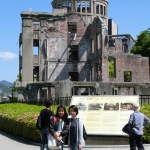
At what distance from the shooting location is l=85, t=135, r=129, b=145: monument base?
13875 millimetres

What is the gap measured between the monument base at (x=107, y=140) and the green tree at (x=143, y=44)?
39.4 meters

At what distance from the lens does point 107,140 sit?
46.0ft

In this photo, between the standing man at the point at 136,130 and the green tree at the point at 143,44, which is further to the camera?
the green tree at the point at 143,44

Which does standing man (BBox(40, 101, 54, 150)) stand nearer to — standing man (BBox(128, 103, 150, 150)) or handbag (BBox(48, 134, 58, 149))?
handbag (BBox(48, 134, 58, 149))

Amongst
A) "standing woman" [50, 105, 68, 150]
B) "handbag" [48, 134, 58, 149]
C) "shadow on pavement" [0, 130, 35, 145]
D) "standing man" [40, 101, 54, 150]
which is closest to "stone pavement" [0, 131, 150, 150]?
"shadow on pavement" [0, 130, 35, 145]

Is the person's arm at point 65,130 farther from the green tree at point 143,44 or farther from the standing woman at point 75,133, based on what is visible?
the green tree at point 143,44

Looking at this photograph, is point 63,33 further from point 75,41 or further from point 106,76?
point 106,76

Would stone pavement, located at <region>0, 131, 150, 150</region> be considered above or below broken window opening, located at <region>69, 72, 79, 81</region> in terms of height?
below

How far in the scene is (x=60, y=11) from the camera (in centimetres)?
5028

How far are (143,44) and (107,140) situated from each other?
41.5 meters

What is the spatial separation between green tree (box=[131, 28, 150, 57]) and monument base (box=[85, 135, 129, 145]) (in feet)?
129

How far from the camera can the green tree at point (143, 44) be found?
5273 cm

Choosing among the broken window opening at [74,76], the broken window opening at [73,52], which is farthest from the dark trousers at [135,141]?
the broken window opening at [73,52]

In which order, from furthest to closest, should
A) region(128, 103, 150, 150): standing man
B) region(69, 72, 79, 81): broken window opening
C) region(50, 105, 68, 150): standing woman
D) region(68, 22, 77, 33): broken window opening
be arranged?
region(68, 22, 77, 33): broken window opening → region(69, 72, 79, 81): broken window opening → region(128, 103, 150, 150): standing man → region(50, 105, 68, 150): standing woman
